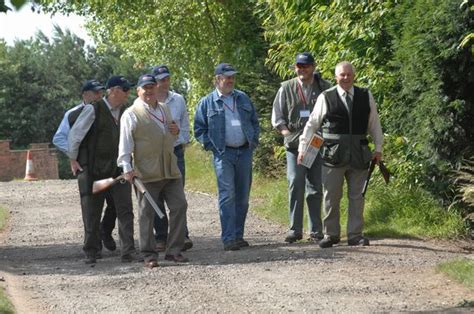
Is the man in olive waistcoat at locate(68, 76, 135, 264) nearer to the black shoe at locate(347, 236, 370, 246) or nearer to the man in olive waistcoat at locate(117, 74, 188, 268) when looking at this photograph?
the man in olive waistcoat at locate(117, 74, 188, 268)

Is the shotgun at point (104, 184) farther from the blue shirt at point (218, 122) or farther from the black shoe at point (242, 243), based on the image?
the black shoe at point (242, 243)

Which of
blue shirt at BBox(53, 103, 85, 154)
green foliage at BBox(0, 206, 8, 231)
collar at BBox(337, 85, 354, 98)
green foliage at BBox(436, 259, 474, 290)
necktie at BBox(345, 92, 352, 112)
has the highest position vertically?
collar at BBox(337, 85, 354, 98)

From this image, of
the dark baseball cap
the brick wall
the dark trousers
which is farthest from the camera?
the brick wall

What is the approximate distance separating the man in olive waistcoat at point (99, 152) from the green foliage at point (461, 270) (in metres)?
3.68

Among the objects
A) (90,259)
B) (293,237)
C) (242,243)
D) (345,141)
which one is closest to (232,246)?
(242,243)

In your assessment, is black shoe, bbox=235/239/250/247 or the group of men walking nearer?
the group of men walking

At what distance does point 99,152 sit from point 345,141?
2660 mm

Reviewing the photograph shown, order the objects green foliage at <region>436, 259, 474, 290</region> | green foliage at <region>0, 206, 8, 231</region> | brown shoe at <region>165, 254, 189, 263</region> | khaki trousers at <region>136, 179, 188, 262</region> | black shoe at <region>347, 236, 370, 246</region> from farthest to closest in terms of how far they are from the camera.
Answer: green foliage at <region>0, 206, 8, 231</region> < black shoe at <region>347, 236, 370, 246</region> < brown shoe at <region>165, 254, 189, 263</region> < khaki trousers at <region>136, 179, 188, 262</region> < green foliage at <region>436, 259, 474, 290</region>

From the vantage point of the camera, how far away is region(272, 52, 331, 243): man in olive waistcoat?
13867 millimetres

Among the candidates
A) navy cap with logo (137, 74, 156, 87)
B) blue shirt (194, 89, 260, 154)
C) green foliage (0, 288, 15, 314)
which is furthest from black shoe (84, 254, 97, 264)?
green foliage (0, 288, 15, 314)

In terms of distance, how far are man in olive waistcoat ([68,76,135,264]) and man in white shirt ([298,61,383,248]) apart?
1994 mm

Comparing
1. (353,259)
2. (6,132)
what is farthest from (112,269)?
(6,132)

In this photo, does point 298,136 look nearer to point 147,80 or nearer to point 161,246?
point 161,246

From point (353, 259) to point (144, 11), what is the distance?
1461cm
